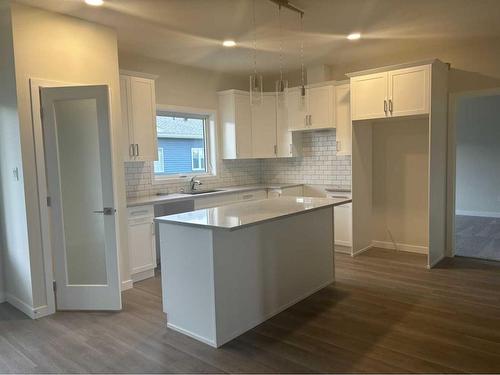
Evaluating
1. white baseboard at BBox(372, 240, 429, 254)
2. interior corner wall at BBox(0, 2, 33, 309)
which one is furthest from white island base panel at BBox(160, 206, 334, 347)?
white baseboard at BBox(372, 240, 429, 254)

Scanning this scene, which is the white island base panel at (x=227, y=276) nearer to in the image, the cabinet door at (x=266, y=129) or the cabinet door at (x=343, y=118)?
the cabinet door at (x=343, y=118)

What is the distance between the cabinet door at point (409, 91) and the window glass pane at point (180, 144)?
2.80 metres

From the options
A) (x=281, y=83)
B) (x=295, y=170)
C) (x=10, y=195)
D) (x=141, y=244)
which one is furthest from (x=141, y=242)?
(x=295, y=170)

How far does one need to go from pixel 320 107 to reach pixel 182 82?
2039 millimetres

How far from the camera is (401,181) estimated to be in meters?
5.39

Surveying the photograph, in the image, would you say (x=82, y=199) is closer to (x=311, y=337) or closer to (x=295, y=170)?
(x=311, y=337)

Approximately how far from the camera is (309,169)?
618 cm

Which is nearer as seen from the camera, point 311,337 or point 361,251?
point 311,337

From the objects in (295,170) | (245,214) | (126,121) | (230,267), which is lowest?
(230,267)

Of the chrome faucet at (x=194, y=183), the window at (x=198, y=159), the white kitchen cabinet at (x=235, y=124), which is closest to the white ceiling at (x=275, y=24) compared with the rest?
the white kitchen cabinet at (x=235, y=124)

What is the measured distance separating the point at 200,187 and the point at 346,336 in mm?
3342

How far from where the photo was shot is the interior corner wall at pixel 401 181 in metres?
5.20

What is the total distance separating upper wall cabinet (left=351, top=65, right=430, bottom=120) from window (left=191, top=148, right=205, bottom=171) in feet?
7.74

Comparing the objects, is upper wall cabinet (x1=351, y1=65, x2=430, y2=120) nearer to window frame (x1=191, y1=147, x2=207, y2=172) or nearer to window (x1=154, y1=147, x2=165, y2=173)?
window frame (x1=191, y1=147, x2=207, y2=172)
